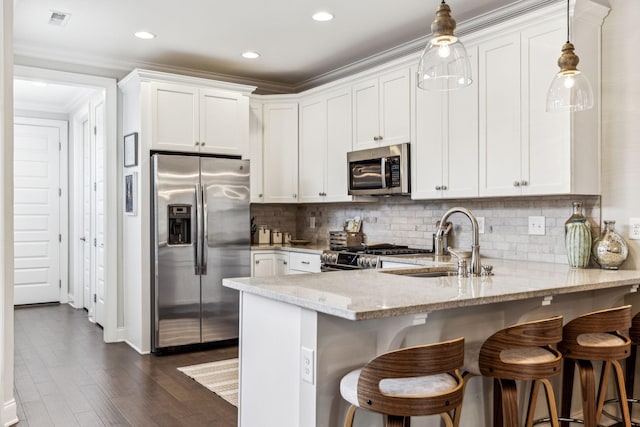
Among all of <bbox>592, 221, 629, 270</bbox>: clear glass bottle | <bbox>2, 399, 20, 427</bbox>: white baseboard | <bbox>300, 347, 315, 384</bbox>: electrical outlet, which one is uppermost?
<bbox>592, 221, 629, 270</bbox>: clear glass bottle

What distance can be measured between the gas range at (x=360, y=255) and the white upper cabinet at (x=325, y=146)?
0.61 metres

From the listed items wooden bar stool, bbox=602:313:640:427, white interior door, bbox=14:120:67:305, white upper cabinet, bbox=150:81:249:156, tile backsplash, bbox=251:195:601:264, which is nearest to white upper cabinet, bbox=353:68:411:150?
tile backsplash, bbox=251:195:601:264

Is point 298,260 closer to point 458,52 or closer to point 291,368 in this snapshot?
point 291,368

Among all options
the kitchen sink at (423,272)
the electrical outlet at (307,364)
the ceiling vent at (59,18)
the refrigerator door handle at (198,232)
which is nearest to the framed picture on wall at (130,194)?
the refrigerator door handle at (198,232)

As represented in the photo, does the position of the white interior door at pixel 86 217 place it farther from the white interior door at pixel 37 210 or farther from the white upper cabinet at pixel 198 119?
the white upper cabinet at pixel 198 119

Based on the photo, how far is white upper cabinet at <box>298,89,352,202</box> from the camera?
4961 millimetres

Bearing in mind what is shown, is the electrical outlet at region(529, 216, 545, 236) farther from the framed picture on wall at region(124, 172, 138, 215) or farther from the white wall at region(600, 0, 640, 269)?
the framed picture on wall at region(124, 172, 138, 215)

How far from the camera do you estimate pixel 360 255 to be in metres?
4.29

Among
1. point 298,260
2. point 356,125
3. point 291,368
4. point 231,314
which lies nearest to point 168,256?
point 231,314

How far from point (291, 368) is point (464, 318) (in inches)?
32.9

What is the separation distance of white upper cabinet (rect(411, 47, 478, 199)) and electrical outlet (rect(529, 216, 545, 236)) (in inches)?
16.9

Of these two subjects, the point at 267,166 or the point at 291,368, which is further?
the point at 267,166

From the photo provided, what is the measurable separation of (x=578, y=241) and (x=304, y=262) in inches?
98.6

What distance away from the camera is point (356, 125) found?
4805 millimetres
